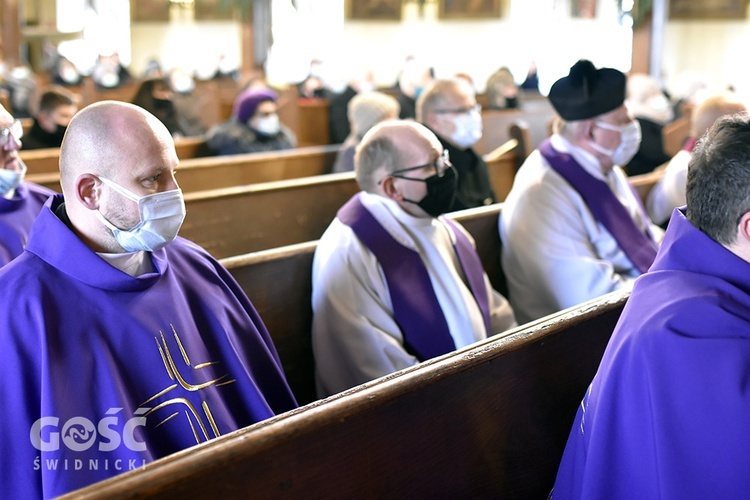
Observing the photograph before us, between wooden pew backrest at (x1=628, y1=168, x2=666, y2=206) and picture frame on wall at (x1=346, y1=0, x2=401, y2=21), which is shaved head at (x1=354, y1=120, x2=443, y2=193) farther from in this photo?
picture frame on wall at (x1=346, y1=0, x2=401, y2=21)

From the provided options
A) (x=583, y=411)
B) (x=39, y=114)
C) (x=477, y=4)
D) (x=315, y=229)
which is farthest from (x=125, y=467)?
(x=477, y=4)

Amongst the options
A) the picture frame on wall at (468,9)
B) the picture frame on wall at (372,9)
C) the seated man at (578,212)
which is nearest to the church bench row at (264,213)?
the seated man at (578,212)

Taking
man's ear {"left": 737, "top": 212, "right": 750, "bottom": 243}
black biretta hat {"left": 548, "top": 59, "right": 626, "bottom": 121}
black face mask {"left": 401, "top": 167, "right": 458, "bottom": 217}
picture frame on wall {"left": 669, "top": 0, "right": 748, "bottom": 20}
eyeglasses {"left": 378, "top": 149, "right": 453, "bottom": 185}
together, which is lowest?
black face mask {"left": 401, "top": 167, "right": 458, "bottom": 217}

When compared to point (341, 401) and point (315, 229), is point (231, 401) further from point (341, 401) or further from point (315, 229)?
point (315, 229)

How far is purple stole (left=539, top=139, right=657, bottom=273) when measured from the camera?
388 centimetres

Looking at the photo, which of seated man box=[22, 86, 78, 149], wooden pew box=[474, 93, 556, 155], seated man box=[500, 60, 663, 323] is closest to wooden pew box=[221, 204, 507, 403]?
seated man box=[500, 60, 663, 323]

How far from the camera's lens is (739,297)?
1.75m

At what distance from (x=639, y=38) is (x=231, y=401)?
1078 cm

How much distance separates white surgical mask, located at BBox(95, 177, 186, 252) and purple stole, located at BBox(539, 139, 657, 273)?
2.12 m

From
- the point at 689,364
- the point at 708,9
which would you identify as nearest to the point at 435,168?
the point at 689,364

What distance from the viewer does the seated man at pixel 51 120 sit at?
639 centimetres

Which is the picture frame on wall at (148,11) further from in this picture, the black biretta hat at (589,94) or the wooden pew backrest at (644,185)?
the black biretta hat at (589,94)

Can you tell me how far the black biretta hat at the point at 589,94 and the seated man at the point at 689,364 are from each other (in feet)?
7.09

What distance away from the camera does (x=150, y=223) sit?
85.2 inches
